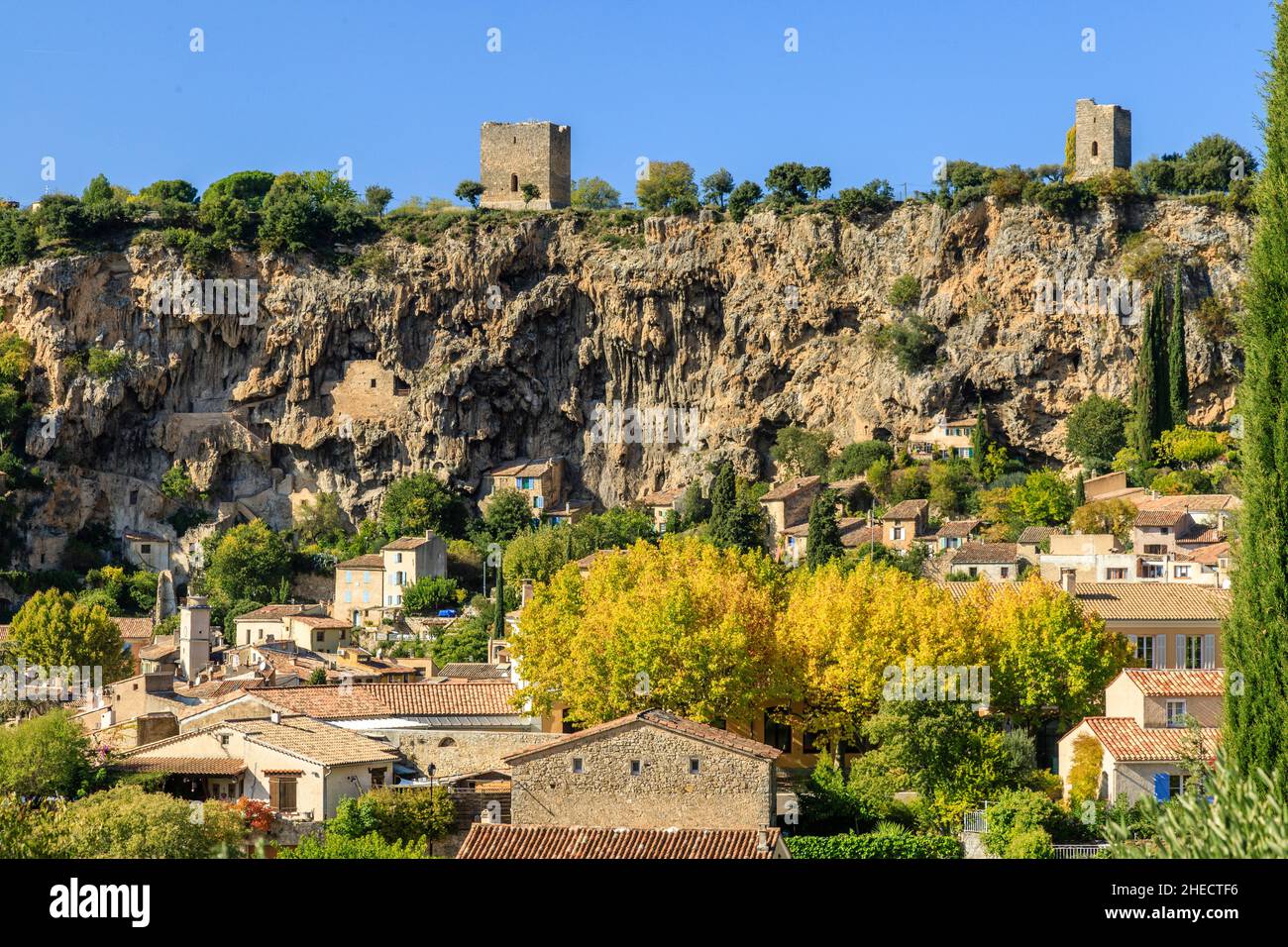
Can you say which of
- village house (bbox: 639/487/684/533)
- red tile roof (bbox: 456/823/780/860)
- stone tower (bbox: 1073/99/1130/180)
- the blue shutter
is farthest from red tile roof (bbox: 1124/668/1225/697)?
stone tower (bbox: 1073/99/1130/180)

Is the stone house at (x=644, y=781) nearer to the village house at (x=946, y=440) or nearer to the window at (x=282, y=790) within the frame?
the window at (x=282, y=790)

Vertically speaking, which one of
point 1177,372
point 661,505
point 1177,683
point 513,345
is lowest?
point 1177,683

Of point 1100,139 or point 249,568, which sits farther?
point 1100,139

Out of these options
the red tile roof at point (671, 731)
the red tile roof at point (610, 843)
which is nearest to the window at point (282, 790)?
the red tile roof at point (671, 731)

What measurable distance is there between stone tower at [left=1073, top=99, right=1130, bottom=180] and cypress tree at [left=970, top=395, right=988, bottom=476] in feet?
50.7

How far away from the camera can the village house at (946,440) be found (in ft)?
258

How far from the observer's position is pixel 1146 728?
120 feet

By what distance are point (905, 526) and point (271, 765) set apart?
127 ft

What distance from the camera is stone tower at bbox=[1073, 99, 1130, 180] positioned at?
8631cm
